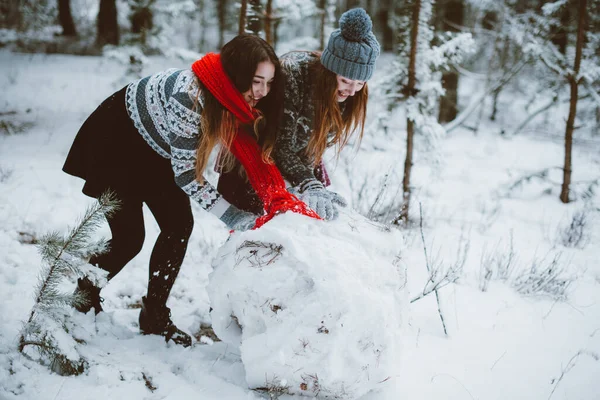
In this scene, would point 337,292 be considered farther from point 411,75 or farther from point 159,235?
point 411,75

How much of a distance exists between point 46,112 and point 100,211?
6.52m

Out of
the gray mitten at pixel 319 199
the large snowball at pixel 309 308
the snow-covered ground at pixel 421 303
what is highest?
the gray mitten at pixel 319 199

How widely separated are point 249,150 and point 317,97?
0.50 meters

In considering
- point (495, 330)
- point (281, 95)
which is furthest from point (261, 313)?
point (495, 330)

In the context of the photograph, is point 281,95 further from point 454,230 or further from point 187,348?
point 454,230

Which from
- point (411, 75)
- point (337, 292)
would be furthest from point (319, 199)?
point (411, 75)

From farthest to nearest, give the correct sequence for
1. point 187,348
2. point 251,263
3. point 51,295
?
point 187,348
point 251,263
point 51,295

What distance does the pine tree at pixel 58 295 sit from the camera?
168 cm

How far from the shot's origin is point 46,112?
22.4ft

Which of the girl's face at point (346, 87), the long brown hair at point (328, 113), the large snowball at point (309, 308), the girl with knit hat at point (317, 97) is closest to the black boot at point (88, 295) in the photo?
the large snowball at point (309, 308)

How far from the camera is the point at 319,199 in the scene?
6.69 ft

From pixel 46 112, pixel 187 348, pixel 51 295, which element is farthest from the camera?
pixel 46 112

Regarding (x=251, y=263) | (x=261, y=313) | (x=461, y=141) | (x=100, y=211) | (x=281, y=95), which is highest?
(x=281, y=95)

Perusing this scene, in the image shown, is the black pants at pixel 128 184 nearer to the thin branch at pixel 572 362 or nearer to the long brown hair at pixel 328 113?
the long brown hair at pixel 328 113
